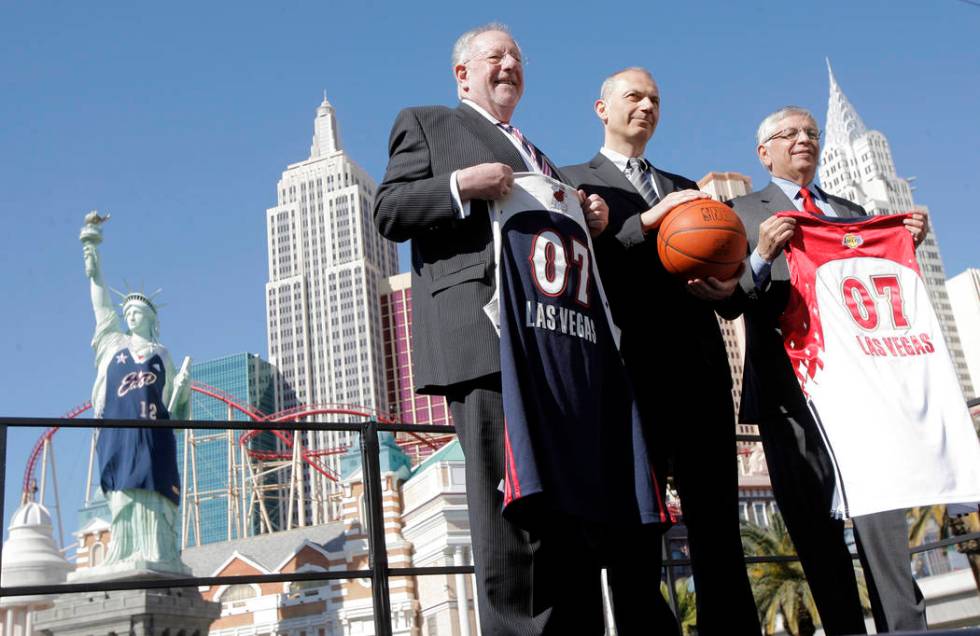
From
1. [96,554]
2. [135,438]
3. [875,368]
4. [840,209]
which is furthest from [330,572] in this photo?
[96,554]

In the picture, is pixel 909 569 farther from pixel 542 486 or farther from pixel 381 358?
pixel 381 358

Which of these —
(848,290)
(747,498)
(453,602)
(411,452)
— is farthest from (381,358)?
(848,290)

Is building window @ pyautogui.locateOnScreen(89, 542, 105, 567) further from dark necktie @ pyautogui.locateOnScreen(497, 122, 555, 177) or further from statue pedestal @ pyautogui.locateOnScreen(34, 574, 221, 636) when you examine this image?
dark necktie @ pyautogui.locateOnScreen(497, 122, 555, 177)

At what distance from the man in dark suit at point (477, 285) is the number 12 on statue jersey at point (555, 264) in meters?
0.12

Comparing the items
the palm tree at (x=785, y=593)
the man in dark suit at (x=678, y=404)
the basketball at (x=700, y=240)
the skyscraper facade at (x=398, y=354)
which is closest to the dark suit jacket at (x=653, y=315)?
the man in dark suit at (x=678, y=404)

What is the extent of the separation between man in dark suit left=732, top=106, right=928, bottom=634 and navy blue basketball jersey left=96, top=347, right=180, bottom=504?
17912 mm

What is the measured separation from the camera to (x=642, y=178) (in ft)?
10.4

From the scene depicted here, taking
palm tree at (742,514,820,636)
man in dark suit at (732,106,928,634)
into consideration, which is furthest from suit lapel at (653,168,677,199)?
palm tree at (742,514,820,636)

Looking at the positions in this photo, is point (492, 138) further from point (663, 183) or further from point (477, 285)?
point (663, 183)

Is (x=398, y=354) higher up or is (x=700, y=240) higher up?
(x=398, y=354)

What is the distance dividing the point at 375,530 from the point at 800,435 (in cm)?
148

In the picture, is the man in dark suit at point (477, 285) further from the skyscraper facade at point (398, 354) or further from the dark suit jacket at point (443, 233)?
the skyscraper facade at point (398, 354)

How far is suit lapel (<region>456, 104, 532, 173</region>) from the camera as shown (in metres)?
2.57

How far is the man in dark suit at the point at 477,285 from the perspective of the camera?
2.11 metres
